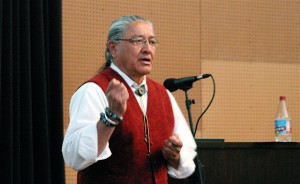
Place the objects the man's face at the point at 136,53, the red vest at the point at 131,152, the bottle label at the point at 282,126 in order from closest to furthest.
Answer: the red vest at the point at 131,152, the man's face at the point at 136,53, the bottle label at the point at 282,126

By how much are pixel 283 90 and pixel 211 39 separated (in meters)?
0.75

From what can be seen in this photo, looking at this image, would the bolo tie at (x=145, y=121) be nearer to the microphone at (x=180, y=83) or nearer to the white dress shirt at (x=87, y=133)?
the white dress shirt at (x=87, y=133)

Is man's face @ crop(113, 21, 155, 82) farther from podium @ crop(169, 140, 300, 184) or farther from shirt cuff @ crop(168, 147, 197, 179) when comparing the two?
podium @ crop(169, 140, 300, 184)

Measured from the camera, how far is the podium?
3.14m

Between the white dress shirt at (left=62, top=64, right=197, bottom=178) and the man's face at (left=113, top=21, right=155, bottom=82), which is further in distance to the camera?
the man's face at (left=113, top=21, right=155, bottom=82)

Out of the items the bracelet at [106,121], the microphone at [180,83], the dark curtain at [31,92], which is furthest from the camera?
the dark curtain at [31,92]

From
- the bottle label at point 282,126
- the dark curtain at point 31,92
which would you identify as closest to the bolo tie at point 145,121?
the dark curtain at point 31,92

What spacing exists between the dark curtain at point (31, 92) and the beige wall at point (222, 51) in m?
0.24

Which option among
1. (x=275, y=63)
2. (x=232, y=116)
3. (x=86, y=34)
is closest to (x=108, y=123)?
(x=86, y=34)

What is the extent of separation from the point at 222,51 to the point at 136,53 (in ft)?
6.96

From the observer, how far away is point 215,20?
4.27 metres

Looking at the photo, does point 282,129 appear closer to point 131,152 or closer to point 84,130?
point 131,152

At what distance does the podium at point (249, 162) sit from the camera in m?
3.14

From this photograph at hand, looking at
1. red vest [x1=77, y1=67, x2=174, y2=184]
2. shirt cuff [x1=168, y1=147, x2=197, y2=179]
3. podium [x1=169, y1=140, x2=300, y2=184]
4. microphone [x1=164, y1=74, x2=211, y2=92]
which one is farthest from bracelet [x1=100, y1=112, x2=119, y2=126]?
podium [x1=169, y1=140, x2=300, y2=184]
